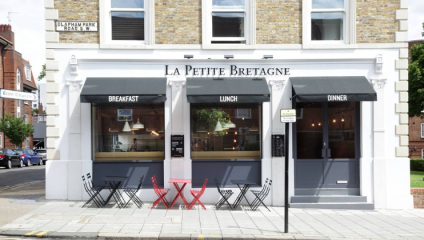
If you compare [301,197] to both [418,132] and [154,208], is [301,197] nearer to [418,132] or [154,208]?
[154,208]

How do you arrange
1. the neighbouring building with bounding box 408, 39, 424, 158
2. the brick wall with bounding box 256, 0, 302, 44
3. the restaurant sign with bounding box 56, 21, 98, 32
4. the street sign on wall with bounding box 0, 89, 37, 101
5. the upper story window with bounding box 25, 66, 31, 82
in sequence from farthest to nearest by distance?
1. the upper story window with bounding box 25, 66, 31, 82
2. the neighbouring building with bounding box 408, 39, 424, 158
3. the brick wall with bounding box 256, 0, 302, 44
4. the restaurant sign with bounding box 56, 21, 98, 32
5. the street sign on wall with bounding box 0, 89, 37, 101

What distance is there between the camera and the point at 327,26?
12.1 metres

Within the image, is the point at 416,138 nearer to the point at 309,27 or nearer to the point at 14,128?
the point at 309,27

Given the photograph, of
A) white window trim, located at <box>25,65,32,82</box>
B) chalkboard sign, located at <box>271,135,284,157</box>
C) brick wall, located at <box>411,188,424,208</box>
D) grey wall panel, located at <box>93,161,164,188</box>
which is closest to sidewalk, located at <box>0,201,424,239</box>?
brick wall, located at <box>411,188,424,208</box>

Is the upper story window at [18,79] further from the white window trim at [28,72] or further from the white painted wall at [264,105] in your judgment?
the white painted wall at [264,105]

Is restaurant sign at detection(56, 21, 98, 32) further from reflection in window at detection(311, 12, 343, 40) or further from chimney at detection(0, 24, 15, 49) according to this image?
chimney at detection(0, 24, 15, 49)

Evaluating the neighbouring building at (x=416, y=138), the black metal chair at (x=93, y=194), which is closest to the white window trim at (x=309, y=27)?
the black metal chair at (x=93, y=194)

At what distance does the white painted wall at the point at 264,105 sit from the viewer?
11.4 metres

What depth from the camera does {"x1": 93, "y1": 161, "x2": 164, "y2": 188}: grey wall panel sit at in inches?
454

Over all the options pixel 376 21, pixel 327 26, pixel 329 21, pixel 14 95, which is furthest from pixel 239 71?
pixel 14 95

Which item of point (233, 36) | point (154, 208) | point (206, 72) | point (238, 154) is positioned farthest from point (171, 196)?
point (233, 36)

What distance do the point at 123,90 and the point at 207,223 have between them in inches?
175

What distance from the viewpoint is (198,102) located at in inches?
422

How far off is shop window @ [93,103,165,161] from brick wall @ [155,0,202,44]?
6.78 ft
